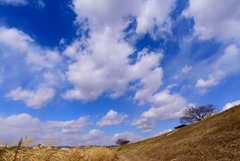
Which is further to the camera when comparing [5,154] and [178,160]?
[178,160]

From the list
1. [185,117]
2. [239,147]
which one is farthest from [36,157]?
[185,117]

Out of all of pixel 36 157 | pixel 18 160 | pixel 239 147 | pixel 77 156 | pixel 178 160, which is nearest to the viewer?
pixel 18 160

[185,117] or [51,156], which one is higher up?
[185,117]

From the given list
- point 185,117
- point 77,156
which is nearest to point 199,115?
point 185,117

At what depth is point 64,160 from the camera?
247 inches

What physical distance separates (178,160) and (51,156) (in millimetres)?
9268

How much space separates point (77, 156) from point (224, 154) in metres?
8.77

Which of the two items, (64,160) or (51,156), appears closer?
(51,156)

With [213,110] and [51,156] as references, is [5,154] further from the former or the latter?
[213,110]

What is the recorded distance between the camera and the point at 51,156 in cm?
544

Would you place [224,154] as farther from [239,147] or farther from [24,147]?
[24,147]

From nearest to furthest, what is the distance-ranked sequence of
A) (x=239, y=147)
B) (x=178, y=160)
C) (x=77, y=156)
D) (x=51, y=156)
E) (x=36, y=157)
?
(x=36, y=157)
(x=51, y=156)
(x=77, y=156)
(x=239, y=147)
(x=178, y=160)

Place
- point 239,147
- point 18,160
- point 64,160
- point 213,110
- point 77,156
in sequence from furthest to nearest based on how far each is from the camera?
point 213,110
point 239,147
point 77,156
point 64,160
point 18,160

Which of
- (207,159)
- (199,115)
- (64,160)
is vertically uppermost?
(199,115)
